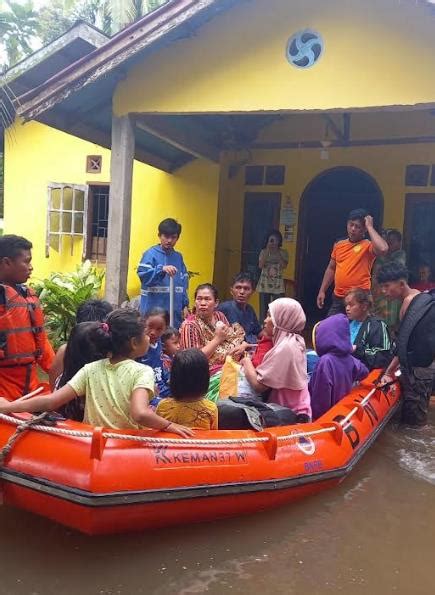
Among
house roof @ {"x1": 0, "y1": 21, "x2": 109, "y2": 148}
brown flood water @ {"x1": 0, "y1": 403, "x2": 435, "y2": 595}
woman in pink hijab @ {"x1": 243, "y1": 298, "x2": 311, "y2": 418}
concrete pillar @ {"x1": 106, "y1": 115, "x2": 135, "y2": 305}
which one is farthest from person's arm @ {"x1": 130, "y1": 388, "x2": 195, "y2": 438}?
house roof @ {"x1": 0, "y1": 21, "x2": 109, "y2": 148}

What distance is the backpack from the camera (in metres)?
4.54

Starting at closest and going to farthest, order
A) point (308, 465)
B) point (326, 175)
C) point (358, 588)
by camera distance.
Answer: point (358, 588) → point (308, 465) → point (326, 175)

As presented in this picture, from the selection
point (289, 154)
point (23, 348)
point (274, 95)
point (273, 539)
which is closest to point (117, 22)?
point (289, 154)

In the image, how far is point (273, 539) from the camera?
316 centimetres

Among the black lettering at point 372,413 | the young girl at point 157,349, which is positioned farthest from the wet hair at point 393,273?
the young girl at point 157,349

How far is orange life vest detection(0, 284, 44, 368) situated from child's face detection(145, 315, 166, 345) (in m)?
0.74

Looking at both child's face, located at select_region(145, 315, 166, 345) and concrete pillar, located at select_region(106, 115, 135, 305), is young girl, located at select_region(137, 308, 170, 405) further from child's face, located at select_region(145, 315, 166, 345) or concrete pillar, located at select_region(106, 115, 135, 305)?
concrete pillar, located at select_region(106, 115, 135, 305)

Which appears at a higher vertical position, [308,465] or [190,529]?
[308,465]

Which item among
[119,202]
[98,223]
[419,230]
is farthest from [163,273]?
[419,230]

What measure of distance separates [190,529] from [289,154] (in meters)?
6.58

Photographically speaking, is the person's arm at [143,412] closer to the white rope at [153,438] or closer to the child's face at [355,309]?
the white rope at [153,438]

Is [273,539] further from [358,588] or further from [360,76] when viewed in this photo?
[360,76]

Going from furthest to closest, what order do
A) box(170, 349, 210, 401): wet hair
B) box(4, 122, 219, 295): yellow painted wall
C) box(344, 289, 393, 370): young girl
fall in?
box(4, 122, 219, 295): yellow painted wall < box(344, 289, 393, 370): young girl < box(170, 349, 210, 401): wet hair

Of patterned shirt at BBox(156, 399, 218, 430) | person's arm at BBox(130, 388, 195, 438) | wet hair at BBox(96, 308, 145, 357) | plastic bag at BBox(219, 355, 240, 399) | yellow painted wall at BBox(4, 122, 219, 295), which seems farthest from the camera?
yellow painted wall at BBox(4, 122, 219, 295)
